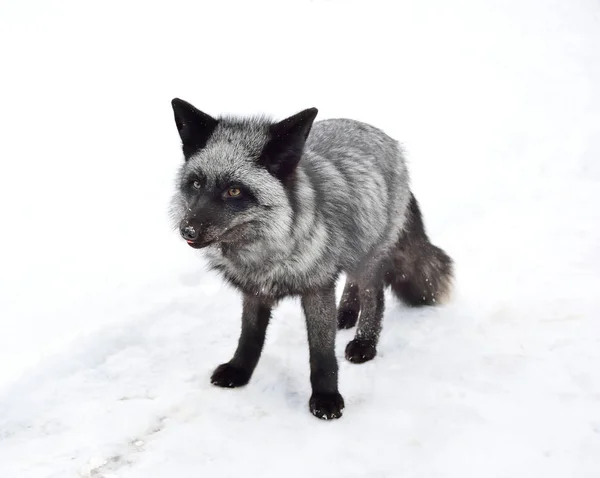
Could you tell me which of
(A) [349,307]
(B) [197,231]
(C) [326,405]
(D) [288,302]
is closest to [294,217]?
(B) [197,231]

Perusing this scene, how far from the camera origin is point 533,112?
→ 11375mm

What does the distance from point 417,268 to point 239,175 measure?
8.07 feet

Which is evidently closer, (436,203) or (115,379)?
(115,379)

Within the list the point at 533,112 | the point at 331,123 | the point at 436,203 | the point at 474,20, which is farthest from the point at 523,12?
the point at 331,123

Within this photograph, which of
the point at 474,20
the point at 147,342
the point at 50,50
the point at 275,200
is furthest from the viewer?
the point at 474,20

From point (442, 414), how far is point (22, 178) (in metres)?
6.09

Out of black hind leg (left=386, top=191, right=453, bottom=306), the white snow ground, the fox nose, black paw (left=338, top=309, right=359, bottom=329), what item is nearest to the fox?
the fox nose

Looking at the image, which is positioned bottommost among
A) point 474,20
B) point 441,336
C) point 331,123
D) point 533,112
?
point 441,336

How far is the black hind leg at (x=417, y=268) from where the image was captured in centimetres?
529

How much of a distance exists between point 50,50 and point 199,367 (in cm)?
829

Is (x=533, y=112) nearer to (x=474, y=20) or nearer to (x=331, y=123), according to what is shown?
(x=474, y=20)

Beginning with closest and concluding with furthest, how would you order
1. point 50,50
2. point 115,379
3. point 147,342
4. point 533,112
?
1. point 115,379
2. point 147,342
3. point 50,50
4. point 533,112

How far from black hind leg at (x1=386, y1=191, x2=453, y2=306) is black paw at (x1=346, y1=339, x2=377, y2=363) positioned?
73 cm

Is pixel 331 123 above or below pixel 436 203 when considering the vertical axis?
above
